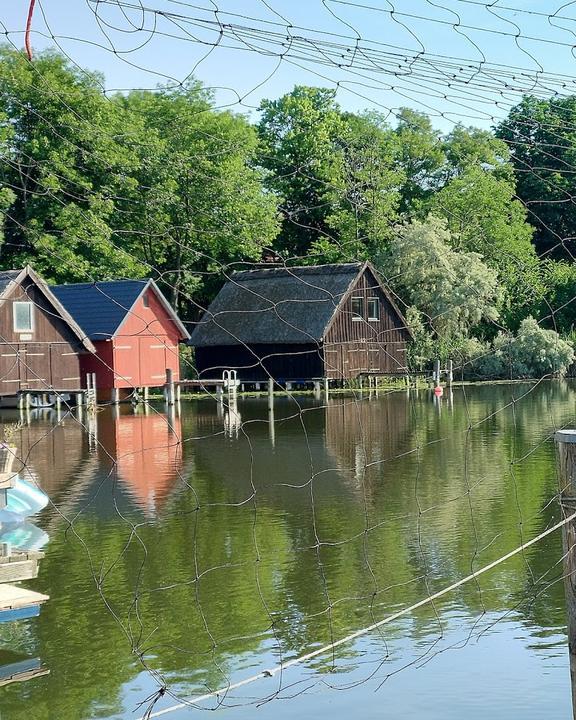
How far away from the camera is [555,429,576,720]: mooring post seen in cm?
365

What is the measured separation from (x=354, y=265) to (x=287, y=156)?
27.5 feet

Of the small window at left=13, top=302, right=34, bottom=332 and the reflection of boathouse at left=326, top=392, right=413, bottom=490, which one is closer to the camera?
the reflection of boathouse at left=326, top=392, right=413, bottom=490

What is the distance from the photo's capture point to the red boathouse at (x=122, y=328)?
91.2 ft

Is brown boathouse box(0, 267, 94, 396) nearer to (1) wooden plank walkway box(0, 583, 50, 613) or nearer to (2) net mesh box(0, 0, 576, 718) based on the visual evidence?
(2) net mesh box(0, 0, 576, 718)

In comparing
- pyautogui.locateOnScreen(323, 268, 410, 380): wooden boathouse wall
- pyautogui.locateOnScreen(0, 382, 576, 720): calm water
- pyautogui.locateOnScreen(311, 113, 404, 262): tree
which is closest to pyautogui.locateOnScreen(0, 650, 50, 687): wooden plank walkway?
pyautogui.locateOnScreen(0, 382, 576, 720): calm water

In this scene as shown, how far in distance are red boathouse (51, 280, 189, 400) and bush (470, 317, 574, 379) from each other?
308 inches

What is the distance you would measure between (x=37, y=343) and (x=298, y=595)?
67.2 feet

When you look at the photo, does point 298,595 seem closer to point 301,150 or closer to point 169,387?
point 301,150

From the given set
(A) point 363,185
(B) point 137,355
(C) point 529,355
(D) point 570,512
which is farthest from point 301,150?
(D) point 570,512

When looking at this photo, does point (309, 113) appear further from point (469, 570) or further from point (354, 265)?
point (469, 570)

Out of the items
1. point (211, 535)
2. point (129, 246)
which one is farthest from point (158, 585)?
point (129, 246)

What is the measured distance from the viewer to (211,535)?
9305 mm

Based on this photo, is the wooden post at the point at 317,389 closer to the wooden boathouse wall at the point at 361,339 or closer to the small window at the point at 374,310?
the wooden boathouse wall at the point at 361,339

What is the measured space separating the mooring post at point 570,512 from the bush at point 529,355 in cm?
1526
